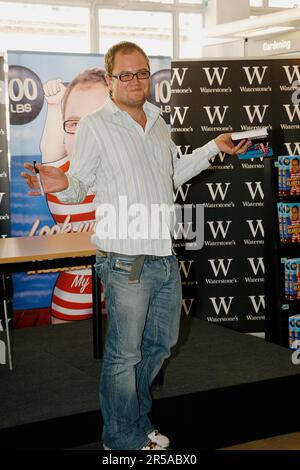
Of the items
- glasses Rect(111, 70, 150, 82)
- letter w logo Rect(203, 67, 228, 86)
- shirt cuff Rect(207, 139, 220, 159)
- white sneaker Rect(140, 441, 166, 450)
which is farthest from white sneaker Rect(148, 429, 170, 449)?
letter w logo Rect(203, 67, 228, 86)

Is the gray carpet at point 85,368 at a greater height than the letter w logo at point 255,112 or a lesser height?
Result: lesser

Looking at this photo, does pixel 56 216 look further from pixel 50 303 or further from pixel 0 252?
pixel 0 252

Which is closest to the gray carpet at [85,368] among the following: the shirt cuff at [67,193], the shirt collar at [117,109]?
the shirt cuff at [67,193]

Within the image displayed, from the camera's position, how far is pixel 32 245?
374 centimetres

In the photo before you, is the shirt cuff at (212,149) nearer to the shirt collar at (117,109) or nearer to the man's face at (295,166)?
the shirt collar at (117,109)

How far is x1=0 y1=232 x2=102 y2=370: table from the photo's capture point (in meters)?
3.35

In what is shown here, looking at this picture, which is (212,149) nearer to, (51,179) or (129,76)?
(129,76)

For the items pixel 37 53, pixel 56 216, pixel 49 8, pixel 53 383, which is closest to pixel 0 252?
pixel 53 383

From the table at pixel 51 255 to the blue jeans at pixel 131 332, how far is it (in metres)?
0.91

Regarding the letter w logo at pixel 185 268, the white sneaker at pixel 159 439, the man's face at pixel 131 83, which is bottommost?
the white sneaker at pixel 159 439

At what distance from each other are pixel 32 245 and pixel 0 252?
29 centimetres

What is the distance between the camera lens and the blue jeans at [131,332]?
8.04 ft

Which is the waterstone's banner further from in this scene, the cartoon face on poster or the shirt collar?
the shirt collar
